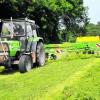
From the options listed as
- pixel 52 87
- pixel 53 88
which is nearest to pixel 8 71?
pixel 52 87

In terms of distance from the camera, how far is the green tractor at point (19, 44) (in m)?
18.1

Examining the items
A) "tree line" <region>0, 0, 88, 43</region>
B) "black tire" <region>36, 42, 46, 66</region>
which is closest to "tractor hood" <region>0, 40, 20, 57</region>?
"black tire" <region>36, 42, 46, 66</region>

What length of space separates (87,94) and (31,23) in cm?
1023

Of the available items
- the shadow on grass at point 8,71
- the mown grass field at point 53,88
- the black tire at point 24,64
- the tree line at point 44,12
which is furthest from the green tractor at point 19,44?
the tree line at point 44,12

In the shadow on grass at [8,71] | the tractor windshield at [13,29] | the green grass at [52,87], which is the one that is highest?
the tractor windshield at [13,29]

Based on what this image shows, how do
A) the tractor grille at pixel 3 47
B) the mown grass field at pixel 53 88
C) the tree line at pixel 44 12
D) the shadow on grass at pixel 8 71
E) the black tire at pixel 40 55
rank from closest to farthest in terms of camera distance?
1. the mown grass field at pixel 53 88
2. the tractor grille at pixel 3 47
3. the shadow on grass at pixel 8 71
4. the black tire at pixel 40 55
5. the tree line at pixel 44 12

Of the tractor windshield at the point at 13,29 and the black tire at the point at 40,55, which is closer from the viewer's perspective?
the tractor windshield at the point at 13,29

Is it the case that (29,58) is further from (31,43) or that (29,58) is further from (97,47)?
(97,47)

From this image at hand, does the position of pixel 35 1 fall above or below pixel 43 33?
above

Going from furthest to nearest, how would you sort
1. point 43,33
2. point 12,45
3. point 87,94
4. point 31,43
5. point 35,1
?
point 43,33, point 35,1, point 31,43, point 12,45, point 87,94

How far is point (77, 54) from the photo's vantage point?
26281 millimetres

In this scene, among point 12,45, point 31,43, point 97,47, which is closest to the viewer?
point 12,45

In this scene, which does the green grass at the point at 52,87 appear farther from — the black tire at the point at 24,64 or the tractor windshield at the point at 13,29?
the tractor windshield at the point at 13,29

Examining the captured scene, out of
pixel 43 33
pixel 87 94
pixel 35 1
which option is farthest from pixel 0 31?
pixel 43 33
